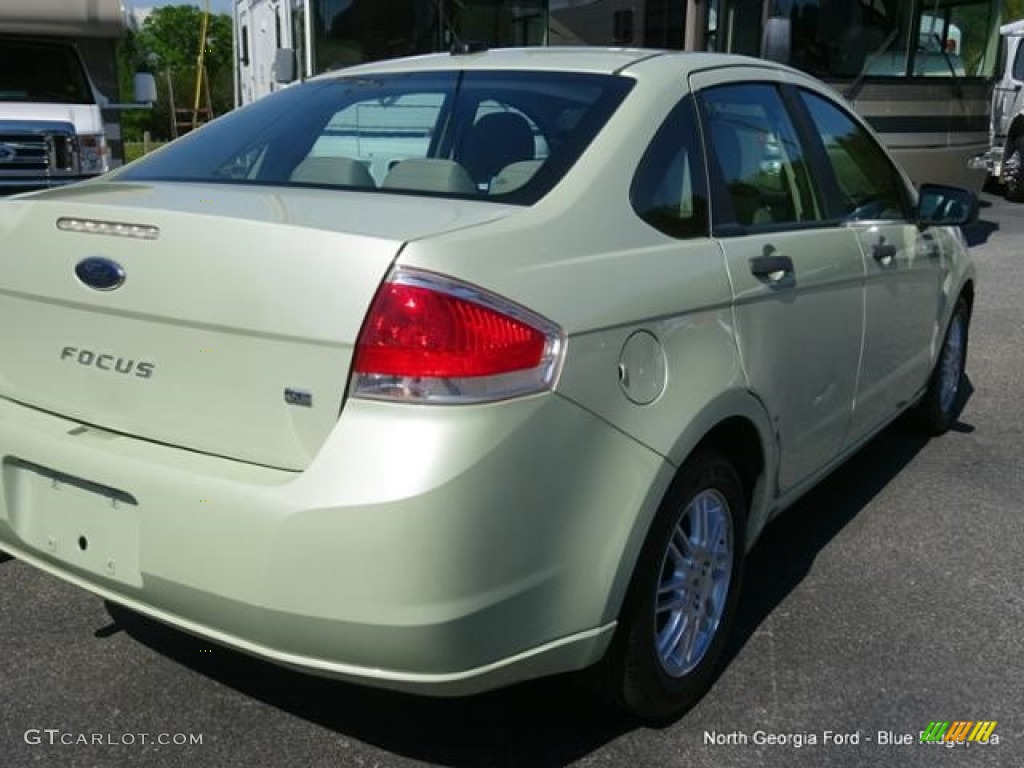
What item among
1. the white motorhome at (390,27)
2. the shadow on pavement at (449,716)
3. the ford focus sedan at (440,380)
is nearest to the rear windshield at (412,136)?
the ford focus sedan at (440,380)

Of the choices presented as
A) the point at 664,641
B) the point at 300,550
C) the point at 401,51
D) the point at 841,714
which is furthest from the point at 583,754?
the point at 401,51

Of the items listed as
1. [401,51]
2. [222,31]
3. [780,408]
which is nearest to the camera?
[780,408]

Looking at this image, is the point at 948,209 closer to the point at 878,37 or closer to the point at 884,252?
the point at 884,252

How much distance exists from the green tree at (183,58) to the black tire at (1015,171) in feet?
92.9

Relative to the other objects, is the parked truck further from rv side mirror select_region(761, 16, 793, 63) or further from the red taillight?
the red taillight

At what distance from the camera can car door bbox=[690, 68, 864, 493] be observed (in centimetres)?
299

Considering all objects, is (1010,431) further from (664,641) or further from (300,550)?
(300,550)

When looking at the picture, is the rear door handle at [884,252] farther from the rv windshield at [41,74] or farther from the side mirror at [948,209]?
the rv windshield at [41,74]

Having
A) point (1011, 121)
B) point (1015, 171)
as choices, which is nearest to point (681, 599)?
point (1015, 171)

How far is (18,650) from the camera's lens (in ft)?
10.3

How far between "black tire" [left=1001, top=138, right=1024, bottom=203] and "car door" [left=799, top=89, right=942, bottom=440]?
43.8 feet

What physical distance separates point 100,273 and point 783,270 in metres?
1.82

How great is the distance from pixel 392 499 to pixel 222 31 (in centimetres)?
7289

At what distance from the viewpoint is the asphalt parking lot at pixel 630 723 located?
2.71 m
